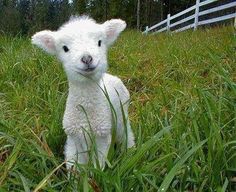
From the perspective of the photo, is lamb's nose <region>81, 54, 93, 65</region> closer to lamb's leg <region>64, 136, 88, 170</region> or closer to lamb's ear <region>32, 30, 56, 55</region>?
lamb's ear <region>32, 30, 56, 55</region>

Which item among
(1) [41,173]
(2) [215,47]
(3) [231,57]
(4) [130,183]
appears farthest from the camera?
(2) [215,47]

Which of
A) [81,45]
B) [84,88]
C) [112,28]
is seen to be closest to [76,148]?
[84,88]

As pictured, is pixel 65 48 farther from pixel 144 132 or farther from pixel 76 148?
pixel 144 132

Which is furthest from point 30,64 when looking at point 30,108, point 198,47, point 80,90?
point 80,90

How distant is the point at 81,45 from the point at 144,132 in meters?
0.80

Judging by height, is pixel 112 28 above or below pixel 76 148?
above

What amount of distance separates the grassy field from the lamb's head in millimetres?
488

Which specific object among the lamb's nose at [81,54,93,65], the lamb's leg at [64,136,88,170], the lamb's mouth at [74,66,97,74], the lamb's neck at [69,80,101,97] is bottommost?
the lamb's leg at [64,136,88,170]

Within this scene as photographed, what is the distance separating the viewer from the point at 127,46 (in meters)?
8.34

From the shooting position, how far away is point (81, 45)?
326 cm

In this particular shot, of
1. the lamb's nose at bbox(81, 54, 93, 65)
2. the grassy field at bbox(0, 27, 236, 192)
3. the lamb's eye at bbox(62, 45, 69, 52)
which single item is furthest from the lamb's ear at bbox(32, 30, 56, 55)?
the grassy field at bbox(0, 27, 236, 192)

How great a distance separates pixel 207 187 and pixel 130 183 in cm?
45

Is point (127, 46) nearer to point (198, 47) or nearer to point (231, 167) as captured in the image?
point (198, 47)

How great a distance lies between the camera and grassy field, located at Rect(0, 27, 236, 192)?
2820 millimetres
